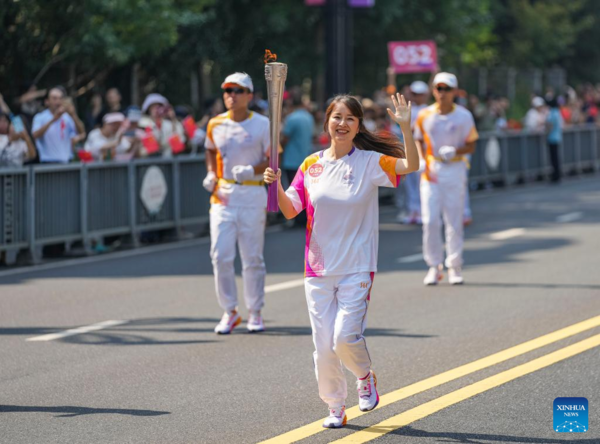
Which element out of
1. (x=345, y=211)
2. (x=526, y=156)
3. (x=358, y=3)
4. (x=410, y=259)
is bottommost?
(x=410, y=259)

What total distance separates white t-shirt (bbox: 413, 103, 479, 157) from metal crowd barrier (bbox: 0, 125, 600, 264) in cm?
460

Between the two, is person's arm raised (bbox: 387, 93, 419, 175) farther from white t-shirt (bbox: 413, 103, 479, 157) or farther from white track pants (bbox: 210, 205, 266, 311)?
white t-shirt (bbox: 413, 103, 479, 157)

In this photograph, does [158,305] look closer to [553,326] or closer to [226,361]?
[226,361]

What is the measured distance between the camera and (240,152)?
10.1 meters

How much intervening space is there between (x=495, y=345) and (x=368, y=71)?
2822 cm

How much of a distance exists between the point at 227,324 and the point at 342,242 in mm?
3431

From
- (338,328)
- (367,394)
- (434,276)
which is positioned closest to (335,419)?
(367,394)

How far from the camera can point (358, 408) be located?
296 inches

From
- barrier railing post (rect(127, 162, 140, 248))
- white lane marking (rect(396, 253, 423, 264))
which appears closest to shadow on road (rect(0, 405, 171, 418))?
white lane marking (rect(396, 253, 423, 264))

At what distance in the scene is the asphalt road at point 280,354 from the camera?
23.3ft

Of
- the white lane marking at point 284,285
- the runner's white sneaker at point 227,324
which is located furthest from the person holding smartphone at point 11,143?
the runner's white sneaker at point 227,324

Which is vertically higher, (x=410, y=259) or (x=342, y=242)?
(x=342, y=242)

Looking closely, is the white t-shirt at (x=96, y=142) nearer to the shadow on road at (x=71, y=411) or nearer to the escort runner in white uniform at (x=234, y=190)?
the escort runner in white uniform at (x=234, y=190)

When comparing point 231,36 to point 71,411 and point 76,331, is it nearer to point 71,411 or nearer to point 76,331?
point 76,331
